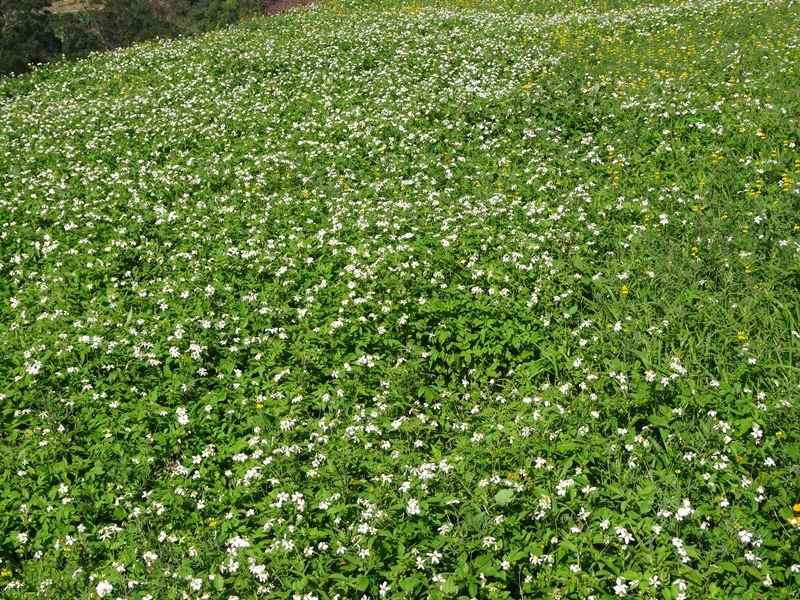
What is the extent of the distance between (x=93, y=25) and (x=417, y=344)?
54.2 meters

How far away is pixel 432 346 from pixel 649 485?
247 cm

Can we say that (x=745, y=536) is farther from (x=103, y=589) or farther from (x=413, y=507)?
(x=103, y=589)

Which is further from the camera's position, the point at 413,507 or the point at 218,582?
the point at 413,507

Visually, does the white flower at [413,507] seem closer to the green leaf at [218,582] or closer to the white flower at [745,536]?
the green leaf at [218,582]

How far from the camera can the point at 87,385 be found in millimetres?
5688

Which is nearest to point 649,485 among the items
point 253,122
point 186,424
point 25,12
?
point 186,424

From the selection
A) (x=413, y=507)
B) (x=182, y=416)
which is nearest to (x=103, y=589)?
(x=182, y=416)

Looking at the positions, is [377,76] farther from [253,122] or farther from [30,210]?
[30,210]

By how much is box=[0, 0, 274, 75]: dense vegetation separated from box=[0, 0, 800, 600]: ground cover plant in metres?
29.2

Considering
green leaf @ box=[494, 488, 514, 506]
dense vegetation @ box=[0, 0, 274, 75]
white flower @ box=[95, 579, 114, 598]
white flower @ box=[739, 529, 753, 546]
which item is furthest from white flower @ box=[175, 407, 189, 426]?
dense vegetation @ box=[0, 0, 274, 75]

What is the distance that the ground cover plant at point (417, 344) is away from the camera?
13.0 ft

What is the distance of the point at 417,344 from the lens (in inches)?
239

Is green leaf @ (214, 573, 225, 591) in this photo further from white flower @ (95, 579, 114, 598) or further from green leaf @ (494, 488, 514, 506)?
green leaf @ (494, 488, 514, 506)

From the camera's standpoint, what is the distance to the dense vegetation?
1541 inches
